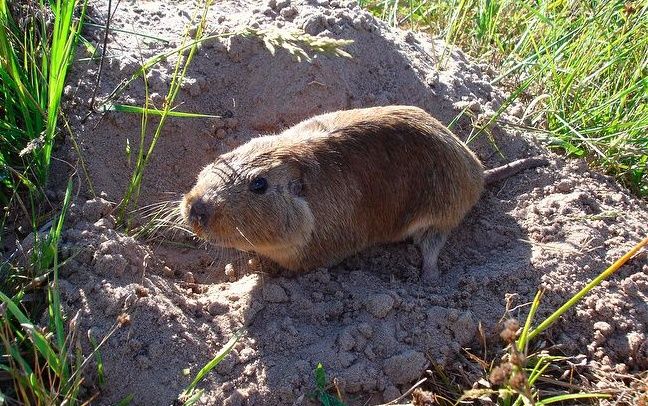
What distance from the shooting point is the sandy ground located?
118 inches

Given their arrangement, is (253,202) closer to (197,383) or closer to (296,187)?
(296,187)

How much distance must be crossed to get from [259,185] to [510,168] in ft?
5.60

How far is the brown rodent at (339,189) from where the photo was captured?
134 inches

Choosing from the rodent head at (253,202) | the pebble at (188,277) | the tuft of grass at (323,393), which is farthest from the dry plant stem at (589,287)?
the pebble at (188,277)

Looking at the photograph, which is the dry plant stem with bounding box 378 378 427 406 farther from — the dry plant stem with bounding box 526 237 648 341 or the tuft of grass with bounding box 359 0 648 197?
the tuft of grass with bounding box 359 0 648 197

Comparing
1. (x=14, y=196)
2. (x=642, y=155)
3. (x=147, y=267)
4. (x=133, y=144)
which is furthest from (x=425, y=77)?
(x=14, y=196)

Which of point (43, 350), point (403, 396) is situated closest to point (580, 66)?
point (403, 396)

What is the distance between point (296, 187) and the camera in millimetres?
3561

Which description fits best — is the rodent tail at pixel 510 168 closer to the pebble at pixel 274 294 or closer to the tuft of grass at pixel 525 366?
the tuft of grass at pixel 525 366

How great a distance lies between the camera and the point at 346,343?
3102 millimetres

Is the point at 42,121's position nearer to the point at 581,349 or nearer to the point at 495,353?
the point at 495,353

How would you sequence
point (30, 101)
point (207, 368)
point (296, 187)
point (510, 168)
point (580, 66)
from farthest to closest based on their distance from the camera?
point (580, 66), point (510, 168), point (296, 187), point (30, 101), point (207, 368)

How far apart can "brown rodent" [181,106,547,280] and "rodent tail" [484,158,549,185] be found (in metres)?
0.17

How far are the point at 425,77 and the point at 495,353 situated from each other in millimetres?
2108
